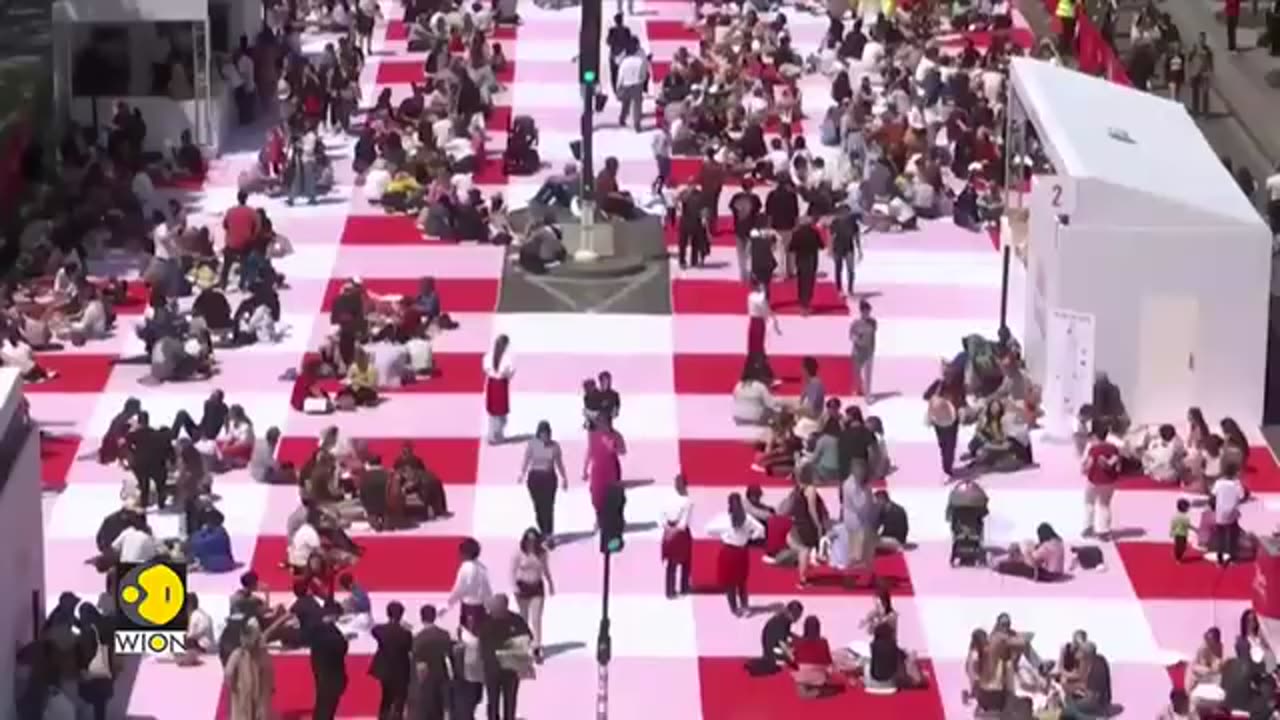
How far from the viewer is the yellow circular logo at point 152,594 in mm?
30938

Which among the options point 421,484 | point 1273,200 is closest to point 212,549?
point 421,484

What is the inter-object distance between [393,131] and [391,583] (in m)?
17.0

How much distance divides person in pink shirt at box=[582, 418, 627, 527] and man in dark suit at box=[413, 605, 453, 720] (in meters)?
4.52

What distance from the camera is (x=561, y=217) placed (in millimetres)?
46156

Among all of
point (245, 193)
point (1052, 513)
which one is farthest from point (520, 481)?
point (245, 193)

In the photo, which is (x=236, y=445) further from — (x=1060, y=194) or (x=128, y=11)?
(x=128, y=11)

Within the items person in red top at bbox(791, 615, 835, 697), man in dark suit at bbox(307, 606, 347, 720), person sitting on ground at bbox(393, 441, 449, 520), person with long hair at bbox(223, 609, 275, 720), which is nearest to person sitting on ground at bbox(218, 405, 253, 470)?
person sitting on ground at bbox(393, 441, 449, 520)

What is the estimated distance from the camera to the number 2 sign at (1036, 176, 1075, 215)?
3766 centimetres

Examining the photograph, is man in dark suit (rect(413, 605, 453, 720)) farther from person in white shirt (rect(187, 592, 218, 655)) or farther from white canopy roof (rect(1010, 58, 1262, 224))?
white canopy roof (rect(1010, 58, 1262, 224))

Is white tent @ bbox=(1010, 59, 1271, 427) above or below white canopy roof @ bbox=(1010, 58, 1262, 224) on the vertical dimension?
below

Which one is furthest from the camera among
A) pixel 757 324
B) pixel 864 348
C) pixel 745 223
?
pixel 745 223

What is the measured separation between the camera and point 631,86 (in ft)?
171

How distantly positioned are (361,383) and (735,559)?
→ 26.1 ft

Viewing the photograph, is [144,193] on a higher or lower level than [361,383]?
higher
